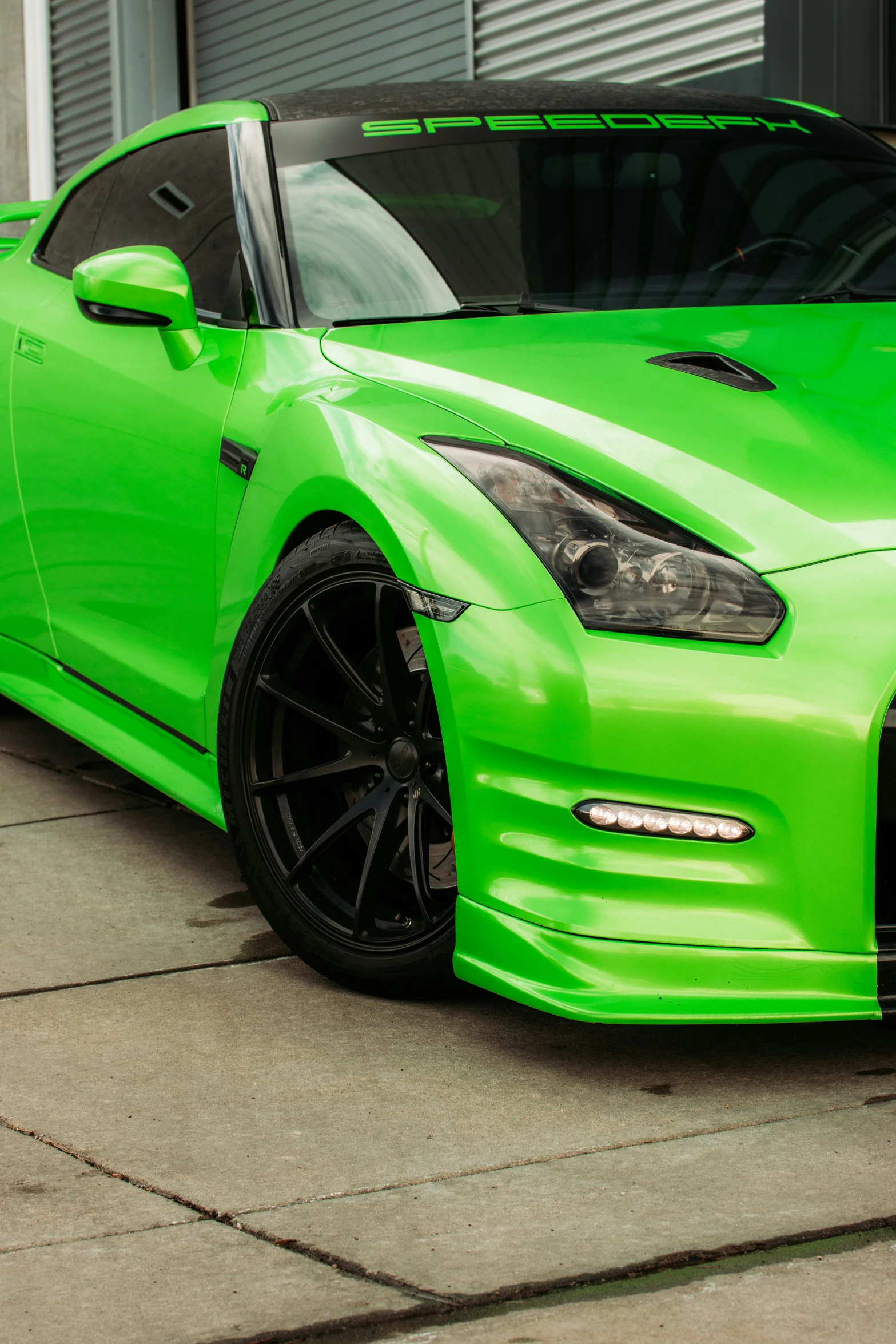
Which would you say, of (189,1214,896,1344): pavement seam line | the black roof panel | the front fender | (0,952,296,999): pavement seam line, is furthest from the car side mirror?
(189,1214,896,1344): pavement seam line

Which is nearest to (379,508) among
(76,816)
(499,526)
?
(499,526)

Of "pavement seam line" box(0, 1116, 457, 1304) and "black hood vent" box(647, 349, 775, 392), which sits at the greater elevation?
"black hood vent" box(647, 349, 775, 392)

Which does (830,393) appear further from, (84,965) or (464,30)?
(464,30)

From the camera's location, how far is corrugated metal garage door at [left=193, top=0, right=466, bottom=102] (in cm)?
1023

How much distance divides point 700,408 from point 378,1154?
3.87 ft

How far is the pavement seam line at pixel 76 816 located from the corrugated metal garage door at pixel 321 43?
6.18 metres

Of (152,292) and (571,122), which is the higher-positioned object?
(571,122)

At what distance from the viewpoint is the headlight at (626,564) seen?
235cm

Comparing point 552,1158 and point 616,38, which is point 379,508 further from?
Answer: point 616,38

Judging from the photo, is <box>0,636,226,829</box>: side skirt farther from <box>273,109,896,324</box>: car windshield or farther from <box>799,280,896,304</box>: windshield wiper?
<box>799,280,896,304</box>: windshield wiper

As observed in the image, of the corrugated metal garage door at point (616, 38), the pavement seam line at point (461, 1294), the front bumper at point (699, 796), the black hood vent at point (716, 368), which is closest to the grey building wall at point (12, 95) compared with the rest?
the corrugated metal garage door at point (616, 38)

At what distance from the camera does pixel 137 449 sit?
3439 mm

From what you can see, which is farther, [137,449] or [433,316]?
[137,449]

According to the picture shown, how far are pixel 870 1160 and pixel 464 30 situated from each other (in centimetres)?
890
